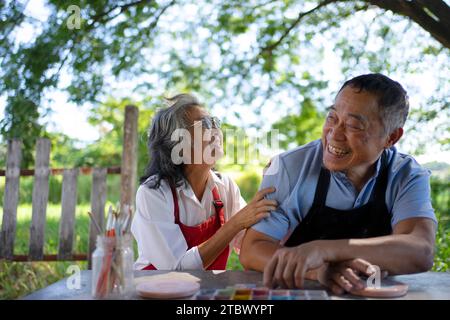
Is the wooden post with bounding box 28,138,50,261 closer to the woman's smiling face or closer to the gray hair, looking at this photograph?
the gray hair

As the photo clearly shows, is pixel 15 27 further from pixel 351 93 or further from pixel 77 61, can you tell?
pixel 351 93

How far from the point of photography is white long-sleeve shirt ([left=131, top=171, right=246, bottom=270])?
212 cm

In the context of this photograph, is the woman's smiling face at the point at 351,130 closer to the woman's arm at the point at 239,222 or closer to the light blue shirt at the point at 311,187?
the light blue shirt at the point at 311,187

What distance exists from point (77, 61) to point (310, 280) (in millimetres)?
3357

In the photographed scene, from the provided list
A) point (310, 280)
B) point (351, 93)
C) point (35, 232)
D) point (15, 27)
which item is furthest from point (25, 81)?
point (310, 280)

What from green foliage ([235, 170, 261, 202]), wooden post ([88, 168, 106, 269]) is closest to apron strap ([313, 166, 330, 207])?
wooden post ([88, 168, 106, 269])

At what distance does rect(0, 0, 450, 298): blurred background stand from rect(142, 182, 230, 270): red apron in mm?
1807

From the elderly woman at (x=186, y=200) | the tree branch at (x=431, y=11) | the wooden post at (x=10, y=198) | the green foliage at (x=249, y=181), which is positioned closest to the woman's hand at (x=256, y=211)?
the elderly woman at (x=186, y=200)

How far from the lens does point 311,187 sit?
206 centimetres

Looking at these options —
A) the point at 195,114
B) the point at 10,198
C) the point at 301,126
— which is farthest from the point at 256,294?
the point at 301,126

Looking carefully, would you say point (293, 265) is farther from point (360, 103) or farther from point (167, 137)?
point (167, 137)

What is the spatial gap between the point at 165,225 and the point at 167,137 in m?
0.51

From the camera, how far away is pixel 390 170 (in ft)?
6.77

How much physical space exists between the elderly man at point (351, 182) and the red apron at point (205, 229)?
40cm
